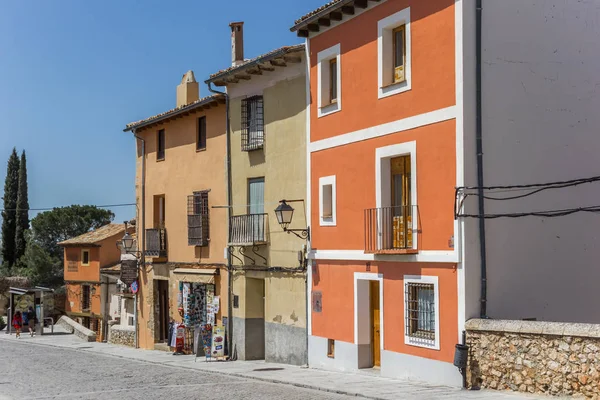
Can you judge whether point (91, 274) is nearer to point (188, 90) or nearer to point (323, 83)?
point (188, 90)

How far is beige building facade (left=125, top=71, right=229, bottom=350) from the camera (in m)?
25.9

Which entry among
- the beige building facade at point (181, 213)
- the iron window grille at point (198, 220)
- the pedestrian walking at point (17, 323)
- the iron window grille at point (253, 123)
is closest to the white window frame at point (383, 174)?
the iron window grille at point (253, 123)

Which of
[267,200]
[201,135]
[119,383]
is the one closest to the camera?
[119,383]

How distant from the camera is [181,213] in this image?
2833 centimetres

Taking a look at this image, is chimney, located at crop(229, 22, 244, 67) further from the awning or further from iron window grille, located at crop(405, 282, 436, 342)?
iron window grille, located at crop(405, 282, 436, 342)

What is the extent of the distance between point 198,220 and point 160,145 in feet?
15.8

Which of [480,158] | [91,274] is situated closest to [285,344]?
[480,158]

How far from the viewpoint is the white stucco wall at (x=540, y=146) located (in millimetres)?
15195

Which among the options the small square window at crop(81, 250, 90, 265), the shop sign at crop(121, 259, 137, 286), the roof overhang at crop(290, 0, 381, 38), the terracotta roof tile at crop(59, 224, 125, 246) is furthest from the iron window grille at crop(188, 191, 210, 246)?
the small square window at crop(81, 250, 90, 265)

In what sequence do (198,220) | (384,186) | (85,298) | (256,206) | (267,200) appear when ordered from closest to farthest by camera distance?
(384,186)
(267,200)
(256,206)
(198,220)
(85,298)

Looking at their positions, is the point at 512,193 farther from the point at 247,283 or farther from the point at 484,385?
the point at 247,283

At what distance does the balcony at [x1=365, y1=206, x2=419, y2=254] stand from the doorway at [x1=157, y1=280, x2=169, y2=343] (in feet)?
45.4

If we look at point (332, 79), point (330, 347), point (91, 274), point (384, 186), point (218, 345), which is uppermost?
point (332, 79)

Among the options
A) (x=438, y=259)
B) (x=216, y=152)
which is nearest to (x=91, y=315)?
(x=216, y=152)
